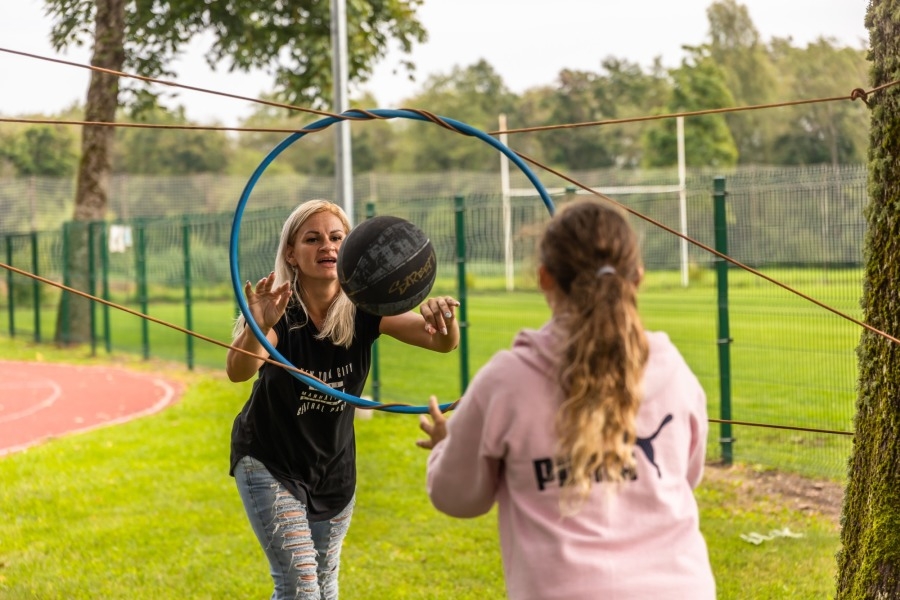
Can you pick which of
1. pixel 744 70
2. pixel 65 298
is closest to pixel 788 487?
pixel 65 298

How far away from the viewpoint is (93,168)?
19.0 metres

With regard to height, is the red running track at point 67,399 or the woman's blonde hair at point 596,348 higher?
the woman's blonde hair at point 596,348

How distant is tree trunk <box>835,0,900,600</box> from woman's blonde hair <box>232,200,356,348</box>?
2069mm

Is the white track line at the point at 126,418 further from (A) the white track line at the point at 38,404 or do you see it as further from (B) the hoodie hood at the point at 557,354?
(B) the hoodie hood at the point at 557,354

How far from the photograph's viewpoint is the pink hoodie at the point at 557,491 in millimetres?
2363

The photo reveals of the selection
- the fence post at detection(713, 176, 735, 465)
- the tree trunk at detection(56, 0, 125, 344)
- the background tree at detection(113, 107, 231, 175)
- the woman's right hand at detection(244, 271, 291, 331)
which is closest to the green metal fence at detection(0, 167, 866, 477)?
the fence post at detection(713, 176, 735, 465)

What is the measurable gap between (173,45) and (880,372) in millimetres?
16611

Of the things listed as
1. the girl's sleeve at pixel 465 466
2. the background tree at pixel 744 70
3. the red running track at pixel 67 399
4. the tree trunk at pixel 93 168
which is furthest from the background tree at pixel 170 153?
the girl's sleeve at pixel 465 466

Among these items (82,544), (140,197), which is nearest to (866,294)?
(82,544)

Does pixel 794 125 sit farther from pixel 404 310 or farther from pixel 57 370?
pixel 404 310

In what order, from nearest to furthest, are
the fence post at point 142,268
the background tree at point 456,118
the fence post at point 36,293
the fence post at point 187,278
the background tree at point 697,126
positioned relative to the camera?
1. the fence post at point 187,278
2. the fence post at point 142,268
3. the fence post at point 36,293
4. the background tree at point 697,126
5. the background tree at point 456,118

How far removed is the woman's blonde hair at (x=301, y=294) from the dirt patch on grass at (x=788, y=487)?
4392 millimetres

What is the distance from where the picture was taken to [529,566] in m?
2.40

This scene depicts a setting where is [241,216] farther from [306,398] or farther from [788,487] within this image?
[788,487]
